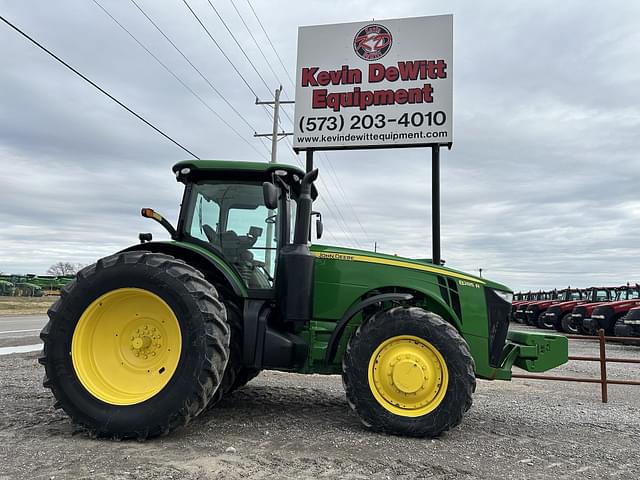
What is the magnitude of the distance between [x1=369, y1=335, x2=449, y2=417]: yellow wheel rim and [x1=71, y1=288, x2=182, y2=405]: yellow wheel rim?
1.64m

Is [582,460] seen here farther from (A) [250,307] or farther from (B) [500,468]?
(A) [250,307]

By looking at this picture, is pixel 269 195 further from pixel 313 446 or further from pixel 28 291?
pixel 28 291

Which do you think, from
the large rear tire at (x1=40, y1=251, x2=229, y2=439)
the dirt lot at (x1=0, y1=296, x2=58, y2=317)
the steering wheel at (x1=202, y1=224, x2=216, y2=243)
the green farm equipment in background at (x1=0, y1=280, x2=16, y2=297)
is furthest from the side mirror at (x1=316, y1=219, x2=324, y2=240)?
the green farm equipment in background at (x1=0, y1=280, x2=16, y2=297)

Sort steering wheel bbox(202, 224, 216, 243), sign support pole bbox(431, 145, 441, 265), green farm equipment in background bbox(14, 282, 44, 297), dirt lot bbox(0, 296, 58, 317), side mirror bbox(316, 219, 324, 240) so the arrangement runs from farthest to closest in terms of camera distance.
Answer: green farm equipment in background bbox(14, 282, 44, 297) < dirt lot bbox(0, 296, 58, 317) < sign support pole bbox(431, 145, 441, 265) < side mirror bbox(316, 219, 324, 240) < steering wheel bbox(202, 224, 216, 243)

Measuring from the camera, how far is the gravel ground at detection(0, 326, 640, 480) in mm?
3453

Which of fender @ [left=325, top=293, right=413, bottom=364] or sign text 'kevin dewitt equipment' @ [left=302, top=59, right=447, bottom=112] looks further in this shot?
sign text 'kevin dewitt equipment' @ [left=302, top=59, right=447, bottom=112]

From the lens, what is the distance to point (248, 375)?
5.79 m

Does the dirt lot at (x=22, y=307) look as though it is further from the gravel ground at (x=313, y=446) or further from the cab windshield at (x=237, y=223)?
the cab windshield at (x=237, y=223)

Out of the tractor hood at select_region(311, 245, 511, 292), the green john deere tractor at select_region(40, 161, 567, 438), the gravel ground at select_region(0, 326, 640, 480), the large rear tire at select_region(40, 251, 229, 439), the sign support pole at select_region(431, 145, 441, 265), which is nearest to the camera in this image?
the gravel ground at select_region(0, 326, 640, 480)

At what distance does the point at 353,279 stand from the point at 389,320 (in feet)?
1.86

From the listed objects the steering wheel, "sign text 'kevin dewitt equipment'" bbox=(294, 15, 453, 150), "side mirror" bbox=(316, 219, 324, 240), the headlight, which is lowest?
the headlight

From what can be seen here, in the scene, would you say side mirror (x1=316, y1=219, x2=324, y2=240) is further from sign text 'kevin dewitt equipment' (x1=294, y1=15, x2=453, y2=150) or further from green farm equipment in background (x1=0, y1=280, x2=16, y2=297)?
green farm equipment in background (x1=0, y1=280, x2=16, y2=297)

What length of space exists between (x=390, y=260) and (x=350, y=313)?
649 mm

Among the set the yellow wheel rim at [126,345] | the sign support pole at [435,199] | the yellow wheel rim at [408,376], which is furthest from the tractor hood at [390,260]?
the sign support pole at [435,199]
